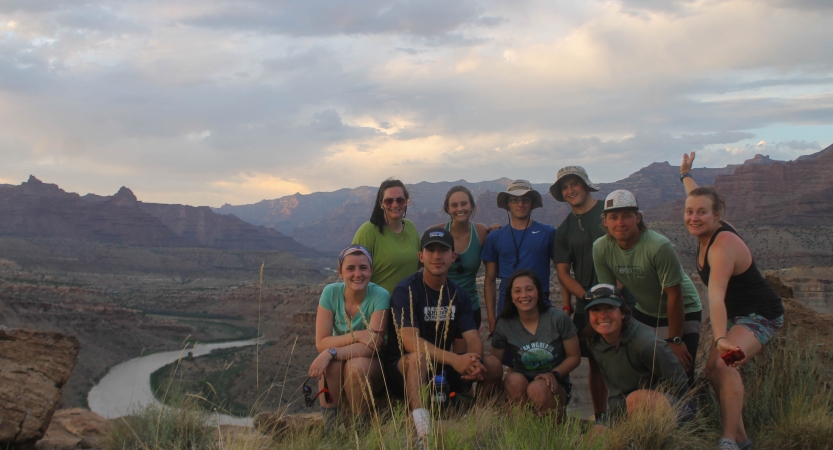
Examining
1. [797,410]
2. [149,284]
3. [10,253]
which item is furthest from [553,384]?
[10,253]

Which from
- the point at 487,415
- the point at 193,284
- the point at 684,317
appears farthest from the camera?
the point at 193,284

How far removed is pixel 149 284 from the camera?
70.2 meters

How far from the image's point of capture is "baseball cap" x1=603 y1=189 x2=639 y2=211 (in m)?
4.66

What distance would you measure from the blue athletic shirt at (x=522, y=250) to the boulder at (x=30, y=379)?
385 cm

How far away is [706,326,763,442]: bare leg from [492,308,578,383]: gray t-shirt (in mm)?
1063

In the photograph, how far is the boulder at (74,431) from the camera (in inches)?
182

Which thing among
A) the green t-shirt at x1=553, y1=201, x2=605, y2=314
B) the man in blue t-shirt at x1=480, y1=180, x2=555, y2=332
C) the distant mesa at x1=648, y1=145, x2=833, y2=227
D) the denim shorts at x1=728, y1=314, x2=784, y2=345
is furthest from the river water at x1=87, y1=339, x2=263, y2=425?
the distant mesa at x1=648, y1=145, x2=833, y2=227

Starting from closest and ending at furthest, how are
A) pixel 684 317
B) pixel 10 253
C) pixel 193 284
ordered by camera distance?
pixel 684 317 → pixel 10 253 → pixel 193 284

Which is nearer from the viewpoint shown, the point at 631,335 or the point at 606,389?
the point at 631,335

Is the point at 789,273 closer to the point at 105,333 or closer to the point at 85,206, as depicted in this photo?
the point at 105,333

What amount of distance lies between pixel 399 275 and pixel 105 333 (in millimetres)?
37920

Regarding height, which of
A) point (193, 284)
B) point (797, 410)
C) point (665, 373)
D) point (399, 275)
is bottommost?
point (193, 284)

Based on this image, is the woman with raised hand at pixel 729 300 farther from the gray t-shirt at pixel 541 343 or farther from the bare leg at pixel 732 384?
the gray t-shirt at pixel 541 343

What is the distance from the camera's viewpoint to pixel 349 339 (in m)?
4.59
